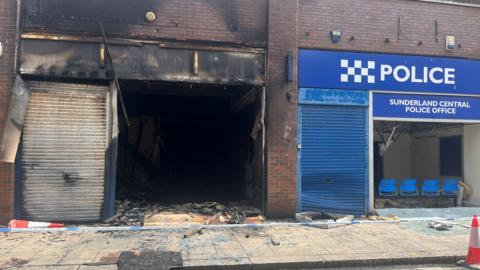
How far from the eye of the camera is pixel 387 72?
1047 cm

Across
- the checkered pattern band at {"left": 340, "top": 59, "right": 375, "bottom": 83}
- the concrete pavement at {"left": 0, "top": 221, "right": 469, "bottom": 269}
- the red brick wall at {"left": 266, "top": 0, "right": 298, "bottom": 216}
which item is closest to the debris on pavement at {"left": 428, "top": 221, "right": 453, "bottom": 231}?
the concrete pavement at {"left": 0, "top": 221, "right": 469, "bottom": 269}

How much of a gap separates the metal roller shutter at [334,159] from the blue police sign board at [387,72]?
0.70m

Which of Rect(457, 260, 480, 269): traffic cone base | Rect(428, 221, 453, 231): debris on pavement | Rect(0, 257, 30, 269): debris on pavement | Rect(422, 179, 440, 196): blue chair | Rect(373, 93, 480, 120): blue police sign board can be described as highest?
Rect(373, 93, 480, 120): blue police sign board

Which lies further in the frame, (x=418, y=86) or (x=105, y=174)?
(x=418, y=86)

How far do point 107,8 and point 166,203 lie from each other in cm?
549

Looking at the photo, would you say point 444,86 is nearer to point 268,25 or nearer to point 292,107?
point 292,107

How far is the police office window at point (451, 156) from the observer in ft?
43.3

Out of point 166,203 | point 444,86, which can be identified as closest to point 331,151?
point 444,86

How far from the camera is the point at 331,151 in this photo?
10203mm

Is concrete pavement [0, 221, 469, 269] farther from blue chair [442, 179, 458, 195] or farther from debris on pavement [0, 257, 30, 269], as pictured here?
blue chair [442, 179, 458, 195]

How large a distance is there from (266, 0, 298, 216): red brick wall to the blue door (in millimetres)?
279

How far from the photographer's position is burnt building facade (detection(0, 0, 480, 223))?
8.88 m

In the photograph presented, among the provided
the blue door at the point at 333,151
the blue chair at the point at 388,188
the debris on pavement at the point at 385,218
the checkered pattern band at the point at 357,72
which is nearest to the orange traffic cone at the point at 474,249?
the debris on pavement at the point at 385,218

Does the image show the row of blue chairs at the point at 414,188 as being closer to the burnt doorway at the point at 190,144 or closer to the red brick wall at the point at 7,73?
the burnt doorway at the point at 190,144
